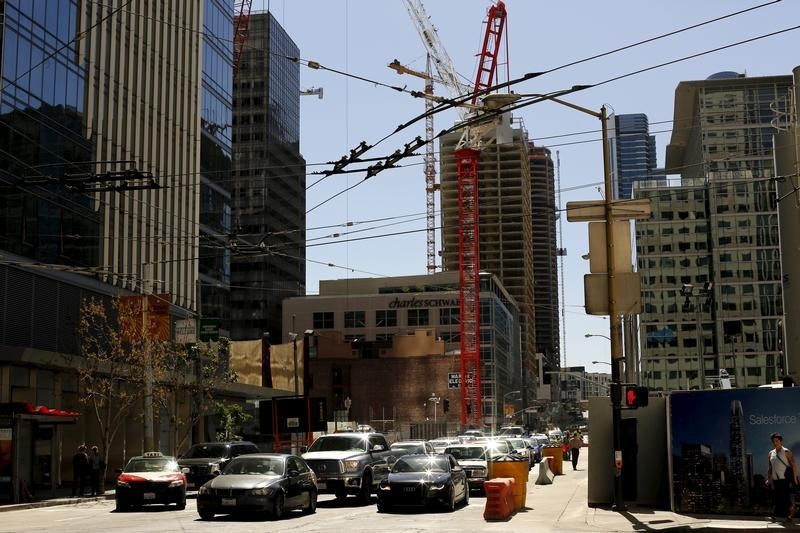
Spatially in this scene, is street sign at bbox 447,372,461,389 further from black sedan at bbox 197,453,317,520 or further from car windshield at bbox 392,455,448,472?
black sedan at bbox 197,453,317,520

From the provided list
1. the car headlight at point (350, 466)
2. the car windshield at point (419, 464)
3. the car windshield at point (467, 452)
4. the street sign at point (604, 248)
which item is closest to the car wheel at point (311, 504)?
the car windshield at point (419, 464)

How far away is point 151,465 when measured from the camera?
27.6 metres

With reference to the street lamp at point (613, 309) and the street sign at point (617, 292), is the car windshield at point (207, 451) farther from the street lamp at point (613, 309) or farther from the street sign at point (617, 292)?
the street sign at point (617, 292)

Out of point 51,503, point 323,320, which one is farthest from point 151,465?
point 323,320

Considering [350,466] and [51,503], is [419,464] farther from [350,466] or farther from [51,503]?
[51,503]

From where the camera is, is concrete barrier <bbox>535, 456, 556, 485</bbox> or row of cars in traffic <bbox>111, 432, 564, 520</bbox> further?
concrete barrier <bbox>535, 456, 556, 485</bbox>

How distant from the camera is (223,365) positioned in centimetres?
5494

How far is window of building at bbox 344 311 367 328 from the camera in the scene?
151 meters

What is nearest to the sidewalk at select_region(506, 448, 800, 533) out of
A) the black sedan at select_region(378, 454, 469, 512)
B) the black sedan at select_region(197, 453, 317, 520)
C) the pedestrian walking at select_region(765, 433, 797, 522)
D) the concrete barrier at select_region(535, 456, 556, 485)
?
the pedestrian walking at select_region(765, 433, 797, 522)

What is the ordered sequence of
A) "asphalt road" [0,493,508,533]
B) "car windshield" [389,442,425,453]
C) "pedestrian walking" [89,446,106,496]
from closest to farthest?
1. "asphalt road" [0,493,508,533]
2. "pedestrian walking" [89,446,106,496]
3. "car windshield" [389,442,425,453]

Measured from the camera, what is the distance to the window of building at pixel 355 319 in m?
151

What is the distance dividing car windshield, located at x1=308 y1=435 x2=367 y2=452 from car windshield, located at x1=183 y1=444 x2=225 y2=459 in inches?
229

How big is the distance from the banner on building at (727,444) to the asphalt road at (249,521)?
13.5ft

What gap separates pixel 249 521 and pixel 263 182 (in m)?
138
